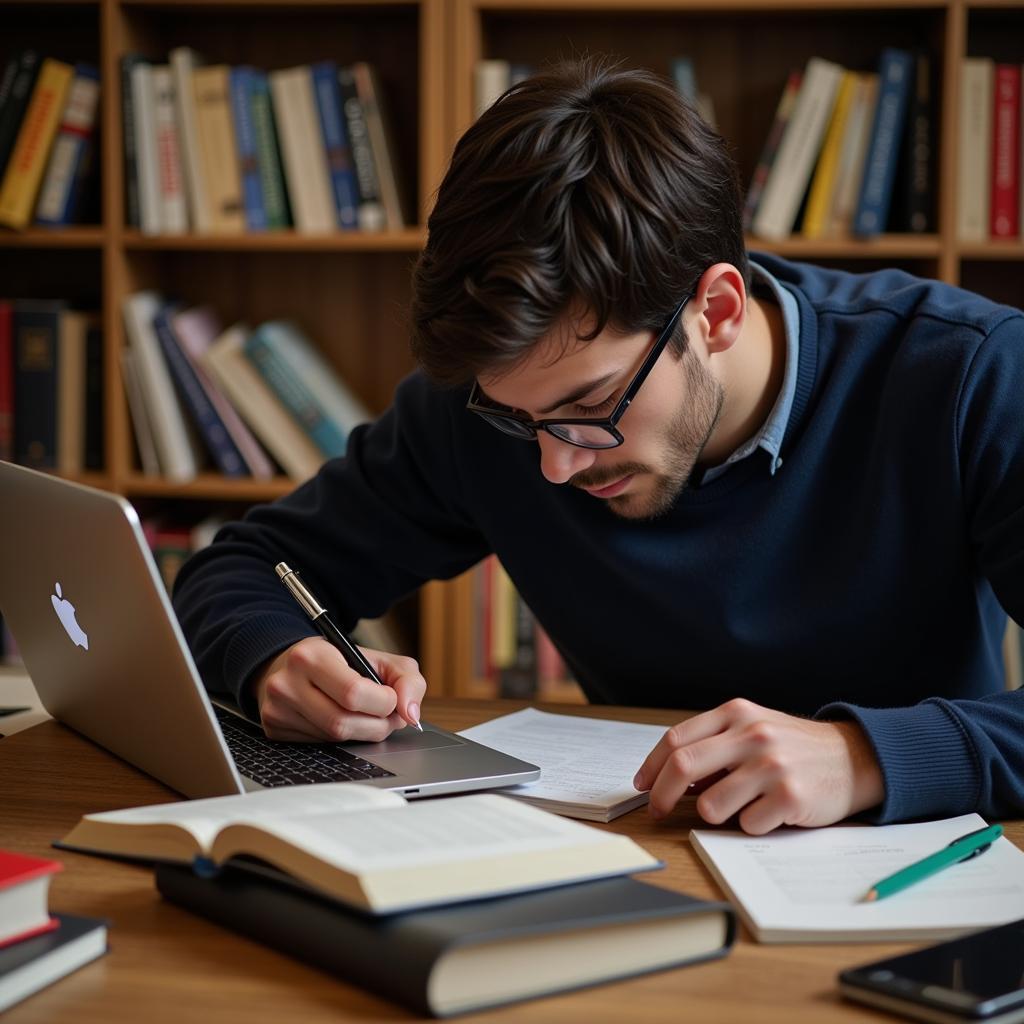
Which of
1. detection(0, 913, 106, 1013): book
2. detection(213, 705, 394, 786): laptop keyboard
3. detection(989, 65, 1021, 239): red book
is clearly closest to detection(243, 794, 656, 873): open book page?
detection(0, 913, 106, 1013): book

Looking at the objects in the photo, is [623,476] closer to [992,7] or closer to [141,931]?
[141,931]

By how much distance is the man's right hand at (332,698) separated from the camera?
41.5 inches

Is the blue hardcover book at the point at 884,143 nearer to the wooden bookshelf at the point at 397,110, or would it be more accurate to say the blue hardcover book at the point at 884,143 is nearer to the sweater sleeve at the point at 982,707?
the wooden bookshelf at the point at 397,110

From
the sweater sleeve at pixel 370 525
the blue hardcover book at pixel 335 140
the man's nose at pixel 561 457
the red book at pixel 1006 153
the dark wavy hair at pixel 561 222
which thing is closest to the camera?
the dark wavy hair at pixel 561 222

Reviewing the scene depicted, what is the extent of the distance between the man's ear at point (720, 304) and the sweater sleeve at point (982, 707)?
22cm

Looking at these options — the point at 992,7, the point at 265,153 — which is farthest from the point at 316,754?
the point at 992,7

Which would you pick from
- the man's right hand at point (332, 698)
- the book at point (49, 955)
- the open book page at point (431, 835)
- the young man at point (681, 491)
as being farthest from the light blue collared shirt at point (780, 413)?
the book at point (49, 955)

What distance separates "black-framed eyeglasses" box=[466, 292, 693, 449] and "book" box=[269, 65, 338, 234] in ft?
4.22

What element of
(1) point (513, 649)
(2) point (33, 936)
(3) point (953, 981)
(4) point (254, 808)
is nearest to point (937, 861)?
(3) point (953, 981)

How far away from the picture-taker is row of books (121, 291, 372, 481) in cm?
241

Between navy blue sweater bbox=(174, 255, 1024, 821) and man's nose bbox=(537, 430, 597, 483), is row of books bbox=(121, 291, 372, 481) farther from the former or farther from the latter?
man's nose bbox=(537, 430, 597, 483)

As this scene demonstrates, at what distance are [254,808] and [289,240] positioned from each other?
5.61ft

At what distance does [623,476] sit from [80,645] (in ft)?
1.69

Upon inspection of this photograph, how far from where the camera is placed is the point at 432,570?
1.62 metres
